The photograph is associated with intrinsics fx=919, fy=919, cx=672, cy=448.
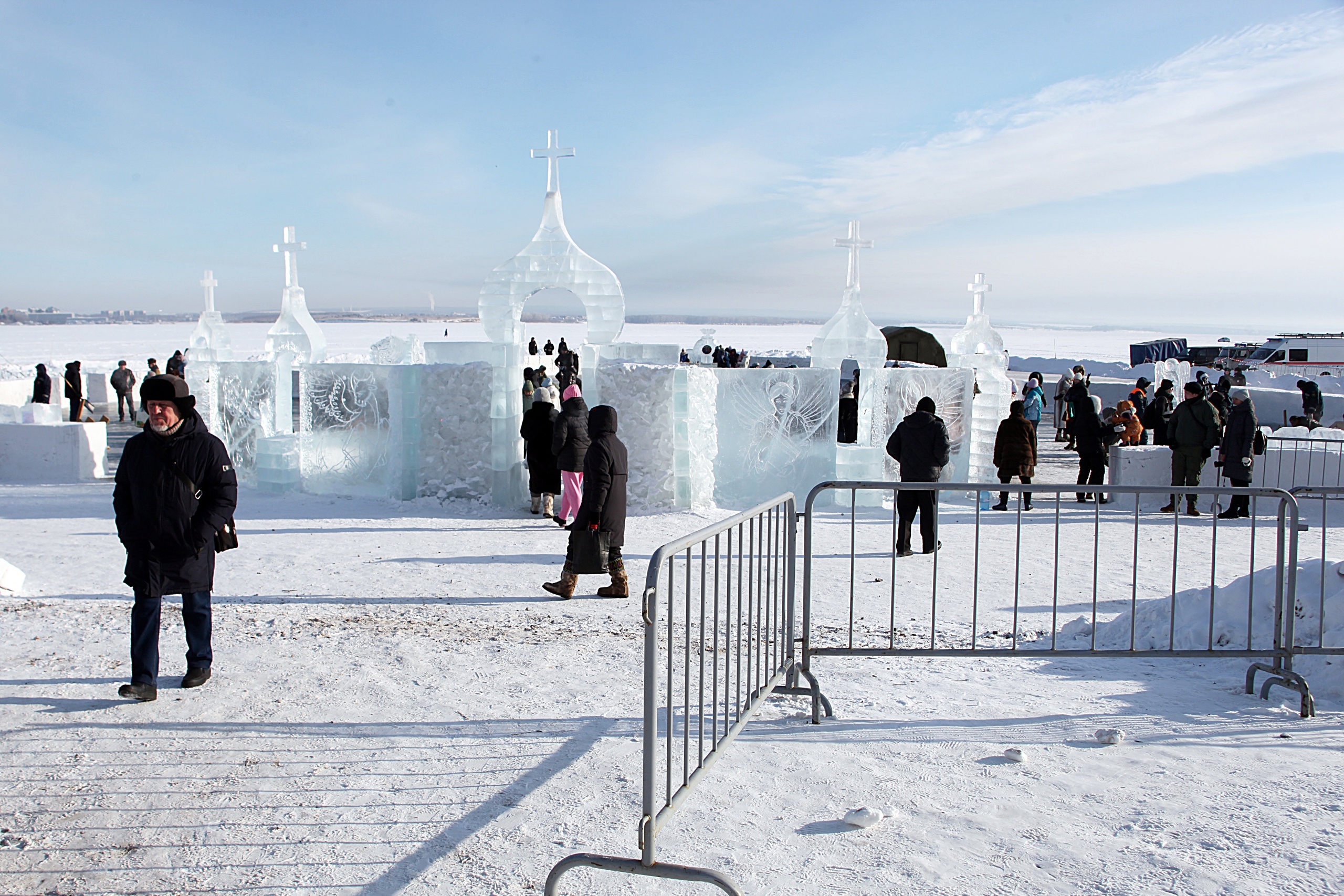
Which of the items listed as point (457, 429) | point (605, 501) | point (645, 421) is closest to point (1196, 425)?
point (645, 421)

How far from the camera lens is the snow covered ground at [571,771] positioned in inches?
121

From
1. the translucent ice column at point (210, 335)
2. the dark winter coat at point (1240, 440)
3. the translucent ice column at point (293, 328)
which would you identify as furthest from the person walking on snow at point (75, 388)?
the dark winter coat at point (1240, 440)

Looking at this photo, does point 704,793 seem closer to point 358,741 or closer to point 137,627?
point 358,741

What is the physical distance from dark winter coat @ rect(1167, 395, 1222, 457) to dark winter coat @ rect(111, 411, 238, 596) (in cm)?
1019

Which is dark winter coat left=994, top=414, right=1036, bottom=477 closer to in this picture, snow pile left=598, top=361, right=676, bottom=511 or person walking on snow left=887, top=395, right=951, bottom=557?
person walking on snow left=887, top=395, right=951, bottom=557

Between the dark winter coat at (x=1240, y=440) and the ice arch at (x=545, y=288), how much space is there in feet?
23.8

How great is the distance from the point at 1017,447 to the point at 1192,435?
2.00 metres

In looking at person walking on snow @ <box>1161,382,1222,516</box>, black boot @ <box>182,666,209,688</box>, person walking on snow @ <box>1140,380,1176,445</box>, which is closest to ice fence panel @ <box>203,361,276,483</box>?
black boot @ <box>182,666,209,688</box>

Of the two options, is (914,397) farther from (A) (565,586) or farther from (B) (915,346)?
(B) (915,346)

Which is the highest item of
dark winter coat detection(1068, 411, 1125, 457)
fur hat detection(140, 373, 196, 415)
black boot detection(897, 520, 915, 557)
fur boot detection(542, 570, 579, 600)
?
fur hat detection(140, 373, 196, 415)

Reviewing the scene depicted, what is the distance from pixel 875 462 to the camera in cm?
1125

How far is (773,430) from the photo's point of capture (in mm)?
11039

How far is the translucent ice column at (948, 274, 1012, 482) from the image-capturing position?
489 inches

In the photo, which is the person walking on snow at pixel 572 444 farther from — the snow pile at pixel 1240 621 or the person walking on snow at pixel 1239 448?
the person walking on snow at pixel 1239 448
